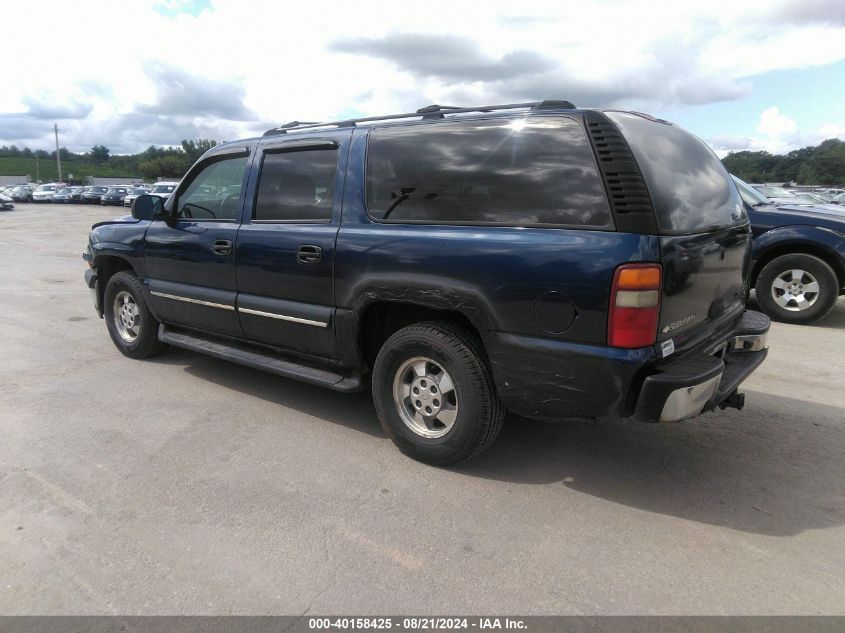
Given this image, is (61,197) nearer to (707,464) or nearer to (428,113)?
(428,113)

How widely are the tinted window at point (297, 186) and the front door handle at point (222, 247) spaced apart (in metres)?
0.30

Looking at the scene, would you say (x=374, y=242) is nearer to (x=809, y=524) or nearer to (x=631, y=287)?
(x=631, y=287)

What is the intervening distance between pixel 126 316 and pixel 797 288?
7373 millimetres

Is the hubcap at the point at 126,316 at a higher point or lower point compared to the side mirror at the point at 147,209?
lower

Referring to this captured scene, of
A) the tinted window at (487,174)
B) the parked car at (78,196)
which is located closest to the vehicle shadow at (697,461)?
the tinted window at (487,174)

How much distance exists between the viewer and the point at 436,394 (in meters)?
3.43

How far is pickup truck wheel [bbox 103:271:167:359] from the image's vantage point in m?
5.32

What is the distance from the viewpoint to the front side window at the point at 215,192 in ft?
14.7

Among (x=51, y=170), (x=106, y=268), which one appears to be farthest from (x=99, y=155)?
(x=106, y=268)

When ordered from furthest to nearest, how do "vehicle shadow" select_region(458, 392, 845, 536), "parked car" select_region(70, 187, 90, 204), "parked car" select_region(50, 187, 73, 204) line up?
"parked car" select_region(50, 187, 73, 204) → "parked car" select_region(70, 187, 90, 204) → "vehicle shadow" select_region(458, 392, 845, 536)

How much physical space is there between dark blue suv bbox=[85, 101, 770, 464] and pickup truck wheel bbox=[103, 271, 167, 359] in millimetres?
1073

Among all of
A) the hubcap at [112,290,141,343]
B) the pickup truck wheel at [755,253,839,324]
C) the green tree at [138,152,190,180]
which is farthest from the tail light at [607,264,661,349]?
the green tree at [138,152,190,180]

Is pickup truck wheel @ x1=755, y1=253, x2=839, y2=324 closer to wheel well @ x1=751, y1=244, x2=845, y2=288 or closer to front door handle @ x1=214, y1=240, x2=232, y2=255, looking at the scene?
wheel well @ x1=751, y1=244, x2=845, y2=288

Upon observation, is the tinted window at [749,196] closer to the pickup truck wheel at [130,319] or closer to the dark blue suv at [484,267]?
the dark blue suv at [484,267]
